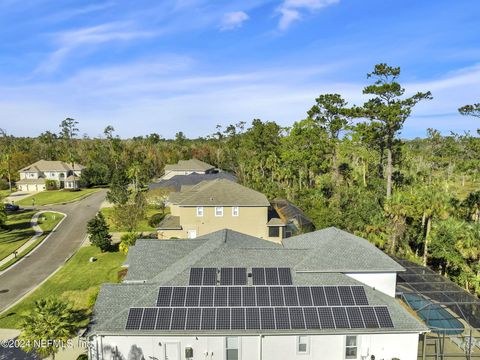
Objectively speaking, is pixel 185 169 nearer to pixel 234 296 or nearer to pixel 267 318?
pixel 234 296

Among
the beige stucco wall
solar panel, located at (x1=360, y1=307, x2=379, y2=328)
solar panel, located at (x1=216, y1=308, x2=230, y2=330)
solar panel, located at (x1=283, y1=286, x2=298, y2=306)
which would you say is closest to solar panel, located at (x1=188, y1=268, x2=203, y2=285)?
solar panel, located at (x1=216, y1=308, x2=230, y2=330)

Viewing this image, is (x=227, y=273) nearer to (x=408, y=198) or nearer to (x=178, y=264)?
(x=178, y=264)

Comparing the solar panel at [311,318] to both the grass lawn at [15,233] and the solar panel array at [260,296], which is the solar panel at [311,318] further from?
the grass lawn at [15,233]

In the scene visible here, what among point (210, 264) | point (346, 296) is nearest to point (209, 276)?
point (210, 264)

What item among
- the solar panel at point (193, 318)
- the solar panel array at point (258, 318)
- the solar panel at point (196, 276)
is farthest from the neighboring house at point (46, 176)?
the solar panel at point (193, 318)

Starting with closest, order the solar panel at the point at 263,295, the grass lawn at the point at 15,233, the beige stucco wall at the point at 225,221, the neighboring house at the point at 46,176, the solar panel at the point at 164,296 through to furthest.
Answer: the solar panel at the point at 164,296 → the solar panel at the point at 263,295 → the beige stucco wall at the point at 225,221 → the grass lawn at the point at 15,233 → the neighboring house at the point at 46,176

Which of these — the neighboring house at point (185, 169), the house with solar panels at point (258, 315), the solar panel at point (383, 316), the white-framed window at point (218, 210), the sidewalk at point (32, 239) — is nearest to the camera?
the house with solar panels at point (258, 315)

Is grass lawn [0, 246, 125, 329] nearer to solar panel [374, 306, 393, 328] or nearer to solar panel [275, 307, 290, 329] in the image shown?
solar panel [275, 307, 290, 329]
